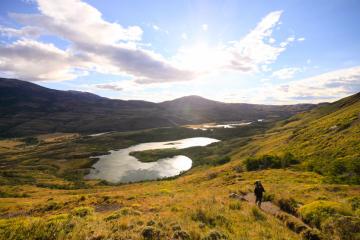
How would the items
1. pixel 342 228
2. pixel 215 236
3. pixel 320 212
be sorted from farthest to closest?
pixel 320 212, pixel 342 228, pixel 215 236

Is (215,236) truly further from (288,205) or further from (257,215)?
(288,205)

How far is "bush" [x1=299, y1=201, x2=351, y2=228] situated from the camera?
50.7ft

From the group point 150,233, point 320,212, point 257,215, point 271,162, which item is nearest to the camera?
point 150,233

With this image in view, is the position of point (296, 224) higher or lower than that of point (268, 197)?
higher

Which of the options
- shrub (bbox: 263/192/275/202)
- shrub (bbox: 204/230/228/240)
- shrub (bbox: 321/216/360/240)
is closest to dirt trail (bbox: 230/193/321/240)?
shrub (bbox: 321/216/360/240)

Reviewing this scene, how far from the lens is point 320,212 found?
16.1 meters

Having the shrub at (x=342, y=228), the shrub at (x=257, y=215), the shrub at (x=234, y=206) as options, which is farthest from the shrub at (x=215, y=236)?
the shrub at (x=234, y=206)

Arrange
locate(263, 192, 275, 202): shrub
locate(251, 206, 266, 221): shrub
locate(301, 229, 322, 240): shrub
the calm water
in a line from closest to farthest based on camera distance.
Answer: locate(301, 229, 322, 240): shrub
locate(251, 206, 266, 221): shrub
locate(263, 192, 275, 202): shrub
the calm water

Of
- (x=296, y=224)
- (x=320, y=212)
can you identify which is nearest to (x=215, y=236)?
(x=296, y=224)

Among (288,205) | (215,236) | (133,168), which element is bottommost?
(133,168)

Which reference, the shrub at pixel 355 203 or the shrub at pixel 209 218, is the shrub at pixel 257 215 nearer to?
the shrub at pixel 209 218

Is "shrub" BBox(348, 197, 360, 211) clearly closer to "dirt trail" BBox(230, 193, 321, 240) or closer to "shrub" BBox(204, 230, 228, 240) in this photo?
"dirt trail" BBox(230, 193, 321, 240)

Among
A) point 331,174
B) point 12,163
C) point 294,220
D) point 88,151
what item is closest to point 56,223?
point 294,220

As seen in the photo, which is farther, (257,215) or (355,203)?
(355,203)
